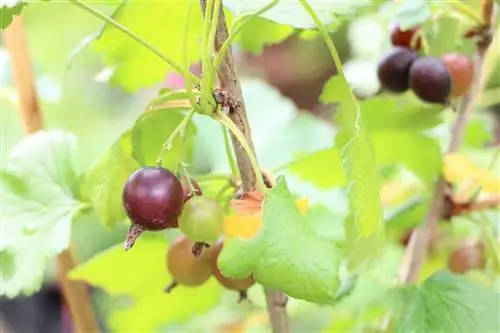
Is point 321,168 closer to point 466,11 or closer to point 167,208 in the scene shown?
point 466,11

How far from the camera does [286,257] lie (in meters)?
0.56

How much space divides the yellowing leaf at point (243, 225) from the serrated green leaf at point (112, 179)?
114 millimetres

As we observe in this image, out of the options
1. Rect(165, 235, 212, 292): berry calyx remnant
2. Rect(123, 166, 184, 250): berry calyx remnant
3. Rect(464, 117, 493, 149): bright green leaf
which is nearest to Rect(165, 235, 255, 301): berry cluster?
Rect(165, 235, 212, 292): berry calyx remnant

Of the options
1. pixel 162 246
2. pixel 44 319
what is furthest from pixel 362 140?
pixel 44 319

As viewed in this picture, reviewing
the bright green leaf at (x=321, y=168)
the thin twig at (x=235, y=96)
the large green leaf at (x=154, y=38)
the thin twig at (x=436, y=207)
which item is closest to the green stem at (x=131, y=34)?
the thin twig at (x=235, y=96)

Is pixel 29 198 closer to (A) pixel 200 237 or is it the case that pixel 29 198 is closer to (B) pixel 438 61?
(A) pixel 200 237

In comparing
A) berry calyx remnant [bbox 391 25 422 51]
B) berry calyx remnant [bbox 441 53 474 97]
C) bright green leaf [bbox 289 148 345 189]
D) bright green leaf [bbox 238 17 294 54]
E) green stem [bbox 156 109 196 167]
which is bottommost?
bright green leaf [bbox 289 148 345 189]

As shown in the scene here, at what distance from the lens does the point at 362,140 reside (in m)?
0.58

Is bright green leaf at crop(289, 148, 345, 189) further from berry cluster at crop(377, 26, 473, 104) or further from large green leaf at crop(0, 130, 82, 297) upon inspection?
large green leaf at crop(0, 130, 82, 297)

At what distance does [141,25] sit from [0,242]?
0.73 feet

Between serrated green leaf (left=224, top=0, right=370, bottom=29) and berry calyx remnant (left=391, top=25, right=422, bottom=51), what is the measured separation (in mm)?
193

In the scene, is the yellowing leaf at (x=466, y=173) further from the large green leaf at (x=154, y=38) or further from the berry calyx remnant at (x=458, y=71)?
the large green leaf at (x=154, y=38)

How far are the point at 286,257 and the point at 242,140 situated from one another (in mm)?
81

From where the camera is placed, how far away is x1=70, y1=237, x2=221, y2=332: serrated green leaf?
0.87 metres
